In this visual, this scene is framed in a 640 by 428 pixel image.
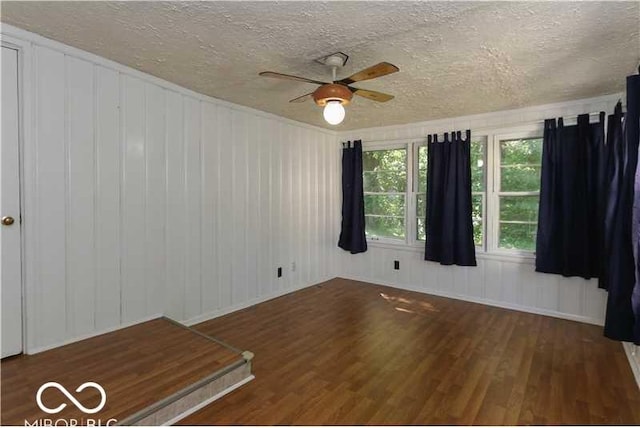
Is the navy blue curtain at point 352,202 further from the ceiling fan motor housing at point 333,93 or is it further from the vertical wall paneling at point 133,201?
the vertical wall paneling at point 133,201

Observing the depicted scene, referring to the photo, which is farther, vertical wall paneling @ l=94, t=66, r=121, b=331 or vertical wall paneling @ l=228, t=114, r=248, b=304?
vertical wall paneling @ l=228, t=114, r=248, b=304

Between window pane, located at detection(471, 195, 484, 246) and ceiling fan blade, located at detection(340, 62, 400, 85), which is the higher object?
ceiling fan blade, located at detection(340, 62, 400, 85)

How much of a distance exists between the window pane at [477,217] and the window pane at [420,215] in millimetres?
650

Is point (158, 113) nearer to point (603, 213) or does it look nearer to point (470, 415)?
point (470, 415)

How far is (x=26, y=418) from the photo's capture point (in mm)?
1762

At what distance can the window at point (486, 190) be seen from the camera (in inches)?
157

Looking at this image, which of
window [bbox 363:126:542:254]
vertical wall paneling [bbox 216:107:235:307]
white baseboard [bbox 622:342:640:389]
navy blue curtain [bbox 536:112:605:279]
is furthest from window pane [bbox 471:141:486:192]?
vertical wall paneling [bbox 216:107:235:307]

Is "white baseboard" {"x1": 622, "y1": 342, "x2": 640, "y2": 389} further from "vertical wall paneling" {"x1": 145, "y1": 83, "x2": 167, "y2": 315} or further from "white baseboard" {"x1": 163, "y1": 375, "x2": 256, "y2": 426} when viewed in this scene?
"vertical wall paneling" {"x1": 145, "y1": 83, "x2": 167, "y2": 315}

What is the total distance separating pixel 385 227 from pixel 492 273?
1.58 metres

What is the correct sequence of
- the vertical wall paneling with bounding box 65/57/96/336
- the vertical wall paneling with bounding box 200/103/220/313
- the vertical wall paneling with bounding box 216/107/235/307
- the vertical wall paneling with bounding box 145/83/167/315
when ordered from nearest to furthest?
the vertical wall paneling with bounding box 65/57/96/336, the vertical wall paneling with bounding box 145/83/167/315, the vertical wall paneling with bounding box 200/103/220/313, the vertical wall paneling with bounding box 216/107/235/307

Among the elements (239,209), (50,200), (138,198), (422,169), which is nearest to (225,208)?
(239,209)

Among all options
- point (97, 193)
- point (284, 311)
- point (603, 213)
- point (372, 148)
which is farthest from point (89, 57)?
point (603, 213)

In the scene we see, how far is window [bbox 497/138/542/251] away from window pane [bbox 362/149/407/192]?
4.22 feet

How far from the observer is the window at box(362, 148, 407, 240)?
496 cm
